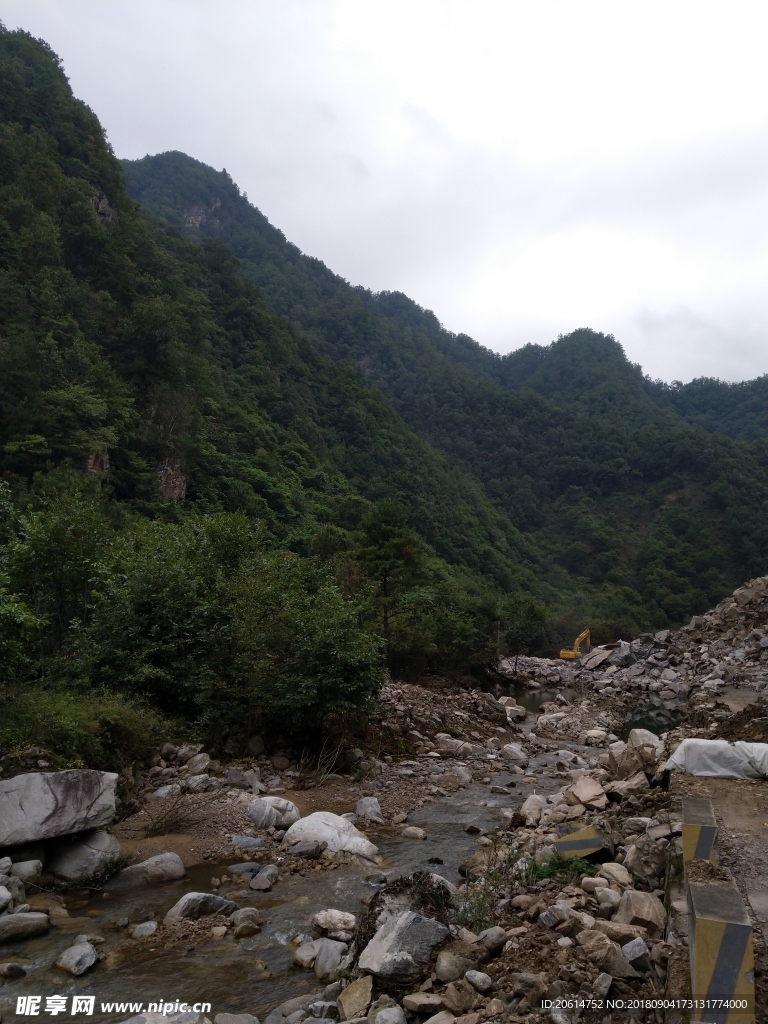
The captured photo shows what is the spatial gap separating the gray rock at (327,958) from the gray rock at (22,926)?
2339 millimetres

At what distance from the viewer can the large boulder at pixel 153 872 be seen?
667 cm

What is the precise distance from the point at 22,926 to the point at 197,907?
54.4 inches

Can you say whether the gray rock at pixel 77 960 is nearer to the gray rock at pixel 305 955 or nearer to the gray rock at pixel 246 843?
the gray rock at pixel 305 955

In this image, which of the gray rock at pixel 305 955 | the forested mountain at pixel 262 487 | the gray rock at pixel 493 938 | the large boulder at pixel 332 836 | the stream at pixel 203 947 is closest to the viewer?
the gray rock at pixel 493 938

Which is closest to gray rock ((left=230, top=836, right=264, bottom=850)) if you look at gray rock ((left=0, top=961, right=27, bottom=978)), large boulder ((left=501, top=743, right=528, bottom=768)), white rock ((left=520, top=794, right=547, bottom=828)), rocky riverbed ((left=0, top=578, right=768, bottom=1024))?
rocky riverbed ((left=0, top=578, right=768, bottom=1024))

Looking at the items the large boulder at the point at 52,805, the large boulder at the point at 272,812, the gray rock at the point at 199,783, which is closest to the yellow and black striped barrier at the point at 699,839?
the large boulder at the point at 272,812

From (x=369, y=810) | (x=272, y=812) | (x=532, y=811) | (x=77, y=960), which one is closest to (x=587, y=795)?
(x=532, y=811)

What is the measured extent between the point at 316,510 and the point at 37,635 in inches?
1039

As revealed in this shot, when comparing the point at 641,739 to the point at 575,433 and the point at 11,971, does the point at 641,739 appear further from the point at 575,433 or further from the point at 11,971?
the point at 575,433

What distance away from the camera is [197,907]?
5840mm

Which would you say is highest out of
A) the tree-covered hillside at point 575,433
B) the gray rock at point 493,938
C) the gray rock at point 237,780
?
the tree-covered hillside at point 575,433

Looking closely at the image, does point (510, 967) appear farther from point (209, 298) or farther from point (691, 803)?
point (209, 298)

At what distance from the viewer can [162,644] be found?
36.7ft

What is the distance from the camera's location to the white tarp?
6355 millimetres
